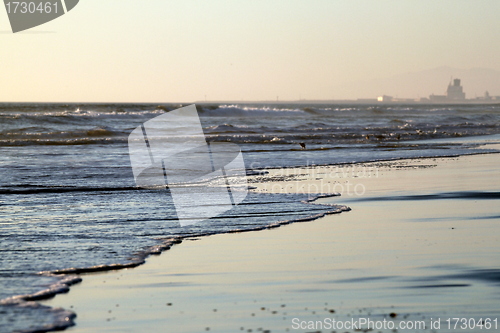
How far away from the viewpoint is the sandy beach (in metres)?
3.98

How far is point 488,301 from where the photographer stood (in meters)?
4.32

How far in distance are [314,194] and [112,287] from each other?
18.6 feet

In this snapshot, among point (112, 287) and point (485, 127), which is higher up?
point (112, 287)

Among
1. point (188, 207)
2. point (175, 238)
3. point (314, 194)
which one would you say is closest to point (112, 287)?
point (175, 238)

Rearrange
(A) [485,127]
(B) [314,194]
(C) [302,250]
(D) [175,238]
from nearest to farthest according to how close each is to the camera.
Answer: (C) [302,250] < (D) [175,238] < (B) [314,194] < (A) [485,127]

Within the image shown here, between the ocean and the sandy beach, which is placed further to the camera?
the ocean

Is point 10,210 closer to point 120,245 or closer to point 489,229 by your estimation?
point 120,245

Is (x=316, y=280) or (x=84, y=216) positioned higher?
(x=84, y=216)

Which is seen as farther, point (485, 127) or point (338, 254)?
point (485, 127)

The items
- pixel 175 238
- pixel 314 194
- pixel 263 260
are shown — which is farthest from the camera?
pixel 314 194

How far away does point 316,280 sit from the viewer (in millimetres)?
4805

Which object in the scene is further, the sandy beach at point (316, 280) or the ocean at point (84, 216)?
the ocean at point (84, 216)

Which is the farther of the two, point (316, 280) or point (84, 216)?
point (84, 216)

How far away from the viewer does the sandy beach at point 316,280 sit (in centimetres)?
398
